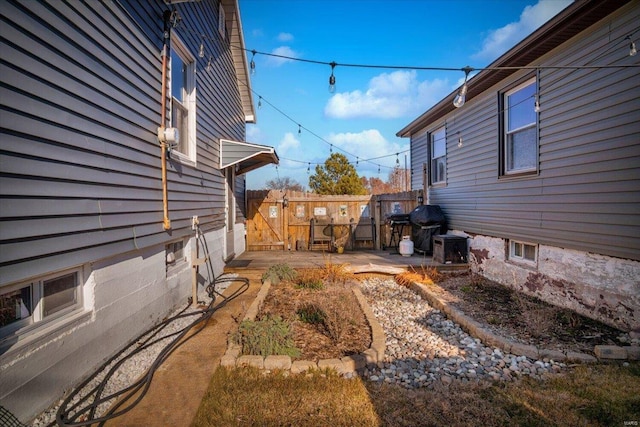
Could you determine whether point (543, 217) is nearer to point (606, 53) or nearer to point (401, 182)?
point (606, 53)

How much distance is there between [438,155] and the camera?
8961 mm

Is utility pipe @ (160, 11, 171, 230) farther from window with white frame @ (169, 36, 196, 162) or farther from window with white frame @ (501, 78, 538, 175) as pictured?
window with white frame @ (501, 78, 538, 175)

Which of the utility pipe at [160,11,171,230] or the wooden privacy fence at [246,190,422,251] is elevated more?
the utility pipe at [160,11,171,230]

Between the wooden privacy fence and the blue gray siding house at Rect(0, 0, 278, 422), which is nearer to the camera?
the blue gray siding house at Rect(0, 0, 278, 422)

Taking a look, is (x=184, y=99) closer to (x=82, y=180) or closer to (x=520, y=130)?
(x=82, y=180)

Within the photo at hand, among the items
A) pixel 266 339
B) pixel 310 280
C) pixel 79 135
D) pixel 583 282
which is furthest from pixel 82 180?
pixel 583 282

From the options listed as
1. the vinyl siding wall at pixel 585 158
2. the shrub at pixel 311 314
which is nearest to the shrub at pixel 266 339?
the shrub at pixel 311 314

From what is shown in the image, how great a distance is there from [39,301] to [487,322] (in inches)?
185

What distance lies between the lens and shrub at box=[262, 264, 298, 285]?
19.4 feet

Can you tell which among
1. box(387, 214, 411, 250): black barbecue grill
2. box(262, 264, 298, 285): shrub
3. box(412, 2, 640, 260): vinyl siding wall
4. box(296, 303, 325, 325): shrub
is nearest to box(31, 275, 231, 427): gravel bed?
box(296, 303, 325, 325): shrub

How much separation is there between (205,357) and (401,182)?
131 ft

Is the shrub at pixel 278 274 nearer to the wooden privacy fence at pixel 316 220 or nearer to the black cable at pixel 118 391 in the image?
the black cable at pixel 118 391

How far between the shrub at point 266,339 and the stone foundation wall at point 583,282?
12.5ft

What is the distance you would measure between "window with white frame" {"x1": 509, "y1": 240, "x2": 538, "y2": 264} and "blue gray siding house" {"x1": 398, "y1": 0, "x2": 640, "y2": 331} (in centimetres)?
2
